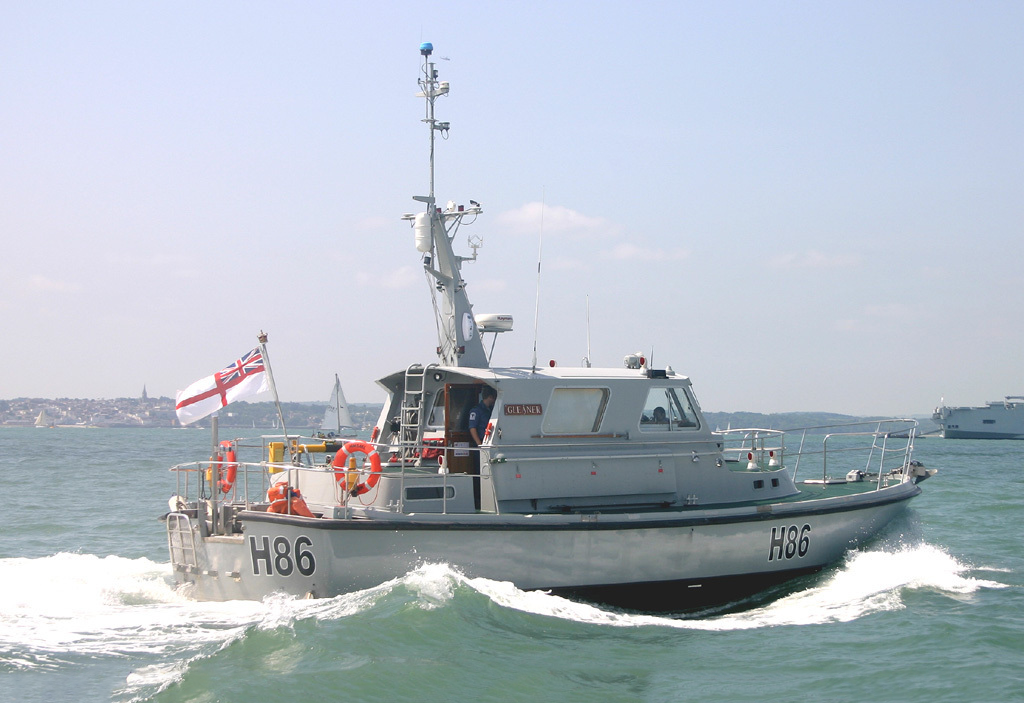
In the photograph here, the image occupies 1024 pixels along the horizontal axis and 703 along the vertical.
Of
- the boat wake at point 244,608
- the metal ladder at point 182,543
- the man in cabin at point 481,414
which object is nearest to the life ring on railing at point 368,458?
the boat wake at point 244,608

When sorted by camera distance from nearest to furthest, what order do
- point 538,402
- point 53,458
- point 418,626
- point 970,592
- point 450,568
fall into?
1. point 418,626
2. point 450,568
3. point 538,402
4. point 970,592
5. point 53,458

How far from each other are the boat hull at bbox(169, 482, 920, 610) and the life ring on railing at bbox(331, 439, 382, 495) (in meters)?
0.63

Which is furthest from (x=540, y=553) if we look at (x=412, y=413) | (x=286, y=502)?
(x=286, y=502)

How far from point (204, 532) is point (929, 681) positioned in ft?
24.0

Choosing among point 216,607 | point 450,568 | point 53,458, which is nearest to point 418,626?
point 450,568

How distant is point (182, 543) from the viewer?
10.8 metres

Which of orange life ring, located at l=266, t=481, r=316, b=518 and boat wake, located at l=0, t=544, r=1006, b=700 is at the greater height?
orange life ring, located at l=266, t=481, r=316, b=518

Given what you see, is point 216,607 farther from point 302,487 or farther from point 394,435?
point 394,435

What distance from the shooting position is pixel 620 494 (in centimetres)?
1134

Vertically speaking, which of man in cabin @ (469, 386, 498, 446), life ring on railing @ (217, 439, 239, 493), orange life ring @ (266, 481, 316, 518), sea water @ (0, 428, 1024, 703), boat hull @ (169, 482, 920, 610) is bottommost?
sea water @ (0, 428, 1024, 703)

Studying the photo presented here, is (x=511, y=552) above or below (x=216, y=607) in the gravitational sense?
above

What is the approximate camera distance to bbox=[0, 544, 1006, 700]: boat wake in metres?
9.18

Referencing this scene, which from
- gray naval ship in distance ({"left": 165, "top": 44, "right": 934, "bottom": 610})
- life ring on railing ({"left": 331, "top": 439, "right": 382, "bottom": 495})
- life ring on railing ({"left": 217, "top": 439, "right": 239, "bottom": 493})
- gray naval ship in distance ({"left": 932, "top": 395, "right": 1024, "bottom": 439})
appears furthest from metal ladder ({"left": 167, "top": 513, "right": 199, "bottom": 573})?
gray naval ship in distance ({"left": 932, "top": 395, "right": 1024, "bottom": 439})

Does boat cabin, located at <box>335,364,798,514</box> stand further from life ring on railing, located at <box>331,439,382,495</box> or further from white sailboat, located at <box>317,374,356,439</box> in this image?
white sailboat, located at <box>317,374,356,439</box>
